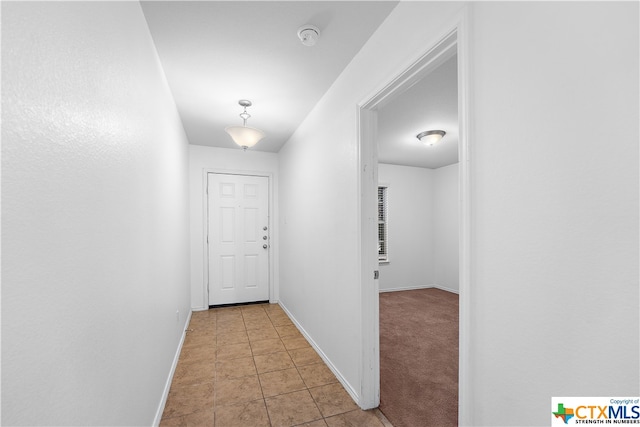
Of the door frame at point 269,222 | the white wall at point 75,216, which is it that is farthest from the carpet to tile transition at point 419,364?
the door frame at point 269,222

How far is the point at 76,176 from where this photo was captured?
2.63 ft

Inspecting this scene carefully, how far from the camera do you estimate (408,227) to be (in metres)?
5.52

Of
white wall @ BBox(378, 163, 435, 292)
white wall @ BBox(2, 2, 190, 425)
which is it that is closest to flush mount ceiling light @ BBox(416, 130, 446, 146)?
white wall @ BBox(378, 163, 435, 292)

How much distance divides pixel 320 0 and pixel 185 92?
5.23 feet

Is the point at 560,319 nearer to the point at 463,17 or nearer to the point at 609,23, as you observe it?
the point at 609,23

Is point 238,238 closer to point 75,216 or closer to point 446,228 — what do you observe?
point 75,216

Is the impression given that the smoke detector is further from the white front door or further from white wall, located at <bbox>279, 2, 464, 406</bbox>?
the white front door

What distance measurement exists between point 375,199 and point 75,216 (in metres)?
1.63

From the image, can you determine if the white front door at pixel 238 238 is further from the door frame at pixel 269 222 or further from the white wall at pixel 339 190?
the white wall at pixel 339 190

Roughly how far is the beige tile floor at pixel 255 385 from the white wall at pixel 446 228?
3.46 metres

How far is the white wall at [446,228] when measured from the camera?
16.9 feet

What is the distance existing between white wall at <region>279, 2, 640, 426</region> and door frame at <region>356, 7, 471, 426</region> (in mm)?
30

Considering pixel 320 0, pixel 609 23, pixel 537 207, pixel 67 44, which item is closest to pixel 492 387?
pixel 537 207

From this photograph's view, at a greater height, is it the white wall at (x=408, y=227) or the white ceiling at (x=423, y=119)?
the white ceiling at (x=423, y=119)
